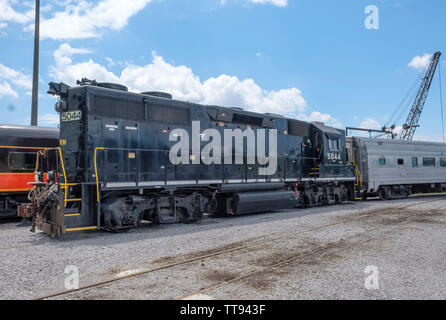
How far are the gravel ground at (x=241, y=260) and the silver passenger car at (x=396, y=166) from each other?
8.68 meters

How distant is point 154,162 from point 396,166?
49.7 ft

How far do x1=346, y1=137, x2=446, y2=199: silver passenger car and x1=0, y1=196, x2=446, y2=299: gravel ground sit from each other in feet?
28.5

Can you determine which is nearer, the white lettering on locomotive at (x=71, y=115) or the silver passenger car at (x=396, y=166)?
the white lettering on locomotive at (x=71, y=115)

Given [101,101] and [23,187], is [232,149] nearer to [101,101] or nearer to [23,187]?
[101,101]

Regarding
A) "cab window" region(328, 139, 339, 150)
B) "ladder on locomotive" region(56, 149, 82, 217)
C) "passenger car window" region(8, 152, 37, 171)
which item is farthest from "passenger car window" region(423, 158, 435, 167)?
"passenger car window" region(8, 152, 37, 171)

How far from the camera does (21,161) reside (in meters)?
11.5

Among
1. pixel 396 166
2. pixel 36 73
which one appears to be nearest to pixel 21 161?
pixel 36 73

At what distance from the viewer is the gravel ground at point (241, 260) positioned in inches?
170

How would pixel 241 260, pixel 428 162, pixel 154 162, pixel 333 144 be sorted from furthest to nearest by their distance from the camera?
1. pixel 428 162
2. pixel 333 144
3. pixel 154 162
4. pixel 241 260

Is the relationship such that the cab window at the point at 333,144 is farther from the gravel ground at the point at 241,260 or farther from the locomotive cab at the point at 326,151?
the gravel ground at the point at 241,260

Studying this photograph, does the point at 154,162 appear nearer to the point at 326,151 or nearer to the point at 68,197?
the point at 68,197

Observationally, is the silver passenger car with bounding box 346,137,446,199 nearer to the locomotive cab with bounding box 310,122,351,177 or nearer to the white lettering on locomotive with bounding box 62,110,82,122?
the locomotive cab with bounding box 310,122,351,177

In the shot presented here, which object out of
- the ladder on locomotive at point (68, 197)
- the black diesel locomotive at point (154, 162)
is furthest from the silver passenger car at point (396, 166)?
the ladder on locomotive at point (68, 197)
